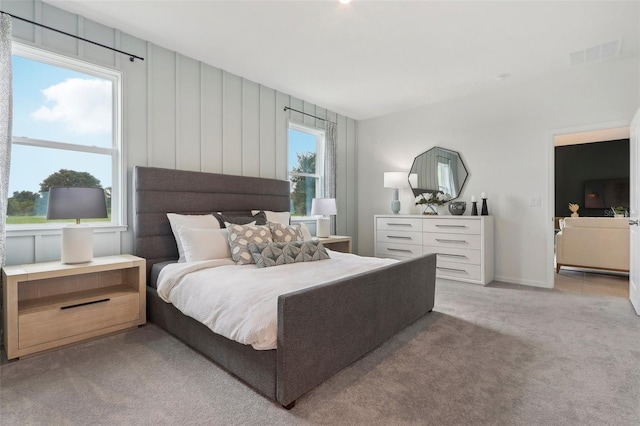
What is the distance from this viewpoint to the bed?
1.60 meters

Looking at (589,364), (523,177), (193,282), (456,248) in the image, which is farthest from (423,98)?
(193,282)

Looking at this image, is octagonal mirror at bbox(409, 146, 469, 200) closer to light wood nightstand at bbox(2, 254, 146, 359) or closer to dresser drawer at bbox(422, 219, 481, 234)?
dresser drawer at bbox(422, 219, 481, 234)

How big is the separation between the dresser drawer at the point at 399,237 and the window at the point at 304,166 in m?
1.21

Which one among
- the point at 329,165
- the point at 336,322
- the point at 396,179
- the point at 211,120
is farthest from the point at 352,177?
the point at 336,322

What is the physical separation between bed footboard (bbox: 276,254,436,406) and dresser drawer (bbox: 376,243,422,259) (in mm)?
2140

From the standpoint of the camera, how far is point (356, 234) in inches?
231

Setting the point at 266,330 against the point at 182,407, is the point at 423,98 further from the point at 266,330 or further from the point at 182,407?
the point at 182,407

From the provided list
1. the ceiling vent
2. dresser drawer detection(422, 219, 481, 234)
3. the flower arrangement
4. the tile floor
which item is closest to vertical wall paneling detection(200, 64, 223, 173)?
dresser drawer detection(422, 219, 481, 234)

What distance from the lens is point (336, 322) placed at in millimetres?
1841

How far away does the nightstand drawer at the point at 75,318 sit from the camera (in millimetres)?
2094

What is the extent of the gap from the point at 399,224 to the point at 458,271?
107 cm

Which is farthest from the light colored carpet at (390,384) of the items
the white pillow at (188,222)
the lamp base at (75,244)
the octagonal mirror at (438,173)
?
the octagonal mirror at (438,173)

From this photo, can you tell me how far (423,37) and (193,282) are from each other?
2.98m

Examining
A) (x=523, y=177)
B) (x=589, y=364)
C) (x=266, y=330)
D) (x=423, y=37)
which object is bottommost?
(x=589, y=364)
